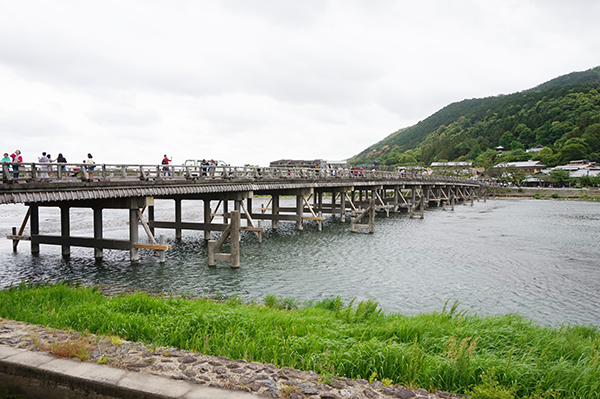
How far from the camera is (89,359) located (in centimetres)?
546

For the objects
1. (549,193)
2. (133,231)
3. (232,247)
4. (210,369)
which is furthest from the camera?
(549,193)

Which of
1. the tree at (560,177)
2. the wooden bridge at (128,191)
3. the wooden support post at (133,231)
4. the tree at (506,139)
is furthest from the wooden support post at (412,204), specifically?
the tree at (506,139)

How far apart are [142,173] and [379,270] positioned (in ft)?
36.2

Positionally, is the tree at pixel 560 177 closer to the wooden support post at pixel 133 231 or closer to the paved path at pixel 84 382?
the wooden support post at pixel 133 231

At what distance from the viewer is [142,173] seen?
55.0 feet

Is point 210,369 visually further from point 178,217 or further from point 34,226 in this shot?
point 178,217

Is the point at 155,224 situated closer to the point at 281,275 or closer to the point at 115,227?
the point at 115,227

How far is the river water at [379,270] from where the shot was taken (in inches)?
508

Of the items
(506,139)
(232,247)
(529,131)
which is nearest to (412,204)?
(232,247)

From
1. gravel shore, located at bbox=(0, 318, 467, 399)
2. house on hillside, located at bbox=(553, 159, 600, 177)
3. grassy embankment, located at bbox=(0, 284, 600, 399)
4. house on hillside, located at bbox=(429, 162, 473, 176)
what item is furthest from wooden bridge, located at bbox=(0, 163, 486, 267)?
house on hillside, located at bbox=(429, 162, 473, 176)

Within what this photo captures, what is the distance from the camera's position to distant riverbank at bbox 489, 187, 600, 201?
7461 cm

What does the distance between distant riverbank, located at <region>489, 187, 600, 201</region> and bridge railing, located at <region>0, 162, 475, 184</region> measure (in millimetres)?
57540

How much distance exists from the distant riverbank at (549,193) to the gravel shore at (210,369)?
8442 centimetres

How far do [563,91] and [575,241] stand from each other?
483 feet
